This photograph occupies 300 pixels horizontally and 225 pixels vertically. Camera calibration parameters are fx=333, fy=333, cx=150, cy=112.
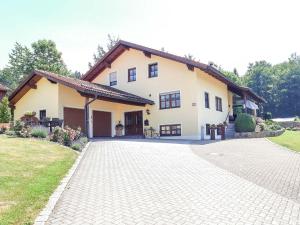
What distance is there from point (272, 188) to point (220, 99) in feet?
73.4

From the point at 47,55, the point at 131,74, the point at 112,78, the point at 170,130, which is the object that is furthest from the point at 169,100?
the point at 47,55

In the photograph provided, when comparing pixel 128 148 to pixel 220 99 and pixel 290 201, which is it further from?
pixel 220 99

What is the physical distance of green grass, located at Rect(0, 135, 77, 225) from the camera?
5.98m

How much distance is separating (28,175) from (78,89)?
464 inches

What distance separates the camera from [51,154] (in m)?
12.8

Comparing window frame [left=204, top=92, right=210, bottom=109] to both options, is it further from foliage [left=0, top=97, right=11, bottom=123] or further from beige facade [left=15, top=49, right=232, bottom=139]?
foliage [left=0, top=97, right=11, bottom=123]

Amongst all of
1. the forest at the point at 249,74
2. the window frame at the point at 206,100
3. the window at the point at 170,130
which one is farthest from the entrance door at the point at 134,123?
the forest at the point at 249,74

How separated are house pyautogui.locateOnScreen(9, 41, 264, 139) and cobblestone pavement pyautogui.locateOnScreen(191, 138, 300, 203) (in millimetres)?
7922

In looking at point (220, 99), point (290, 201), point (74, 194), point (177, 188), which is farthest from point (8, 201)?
point (220, 99)

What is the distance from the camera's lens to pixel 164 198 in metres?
7.39

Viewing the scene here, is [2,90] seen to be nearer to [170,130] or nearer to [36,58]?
[170,130]

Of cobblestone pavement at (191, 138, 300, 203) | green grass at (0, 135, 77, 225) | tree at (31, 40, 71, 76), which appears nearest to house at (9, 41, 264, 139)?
cobblestone pavement at (191, 138, 300, 203)

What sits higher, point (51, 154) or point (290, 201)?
point (51, 154)

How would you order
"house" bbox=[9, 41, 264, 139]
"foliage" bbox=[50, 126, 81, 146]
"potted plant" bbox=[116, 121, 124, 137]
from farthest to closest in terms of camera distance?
"potted plant" bbox=[116, 121, 124, 137] → "house" bbox=[9, 41, 264, 139] → "foliage" bbox=[50, 126, 81, 146]
